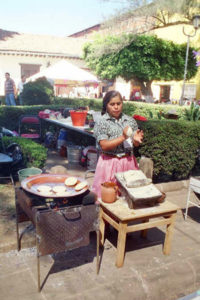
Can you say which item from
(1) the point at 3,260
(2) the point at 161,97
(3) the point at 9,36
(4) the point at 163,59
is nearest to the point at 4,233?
(1) the point at 3,260

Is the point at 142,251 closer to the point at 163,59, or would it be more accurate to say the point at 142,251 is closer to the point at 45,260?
the point at 45,260

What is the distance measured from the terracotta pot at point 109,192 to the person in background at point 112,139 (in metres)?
0.30

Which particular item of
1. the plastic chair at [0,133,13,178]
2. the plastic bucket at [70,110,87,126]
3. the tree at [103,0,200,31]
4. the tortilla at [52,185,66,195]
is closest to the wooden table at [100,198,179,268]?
the tortilla at [52,185,66,195]

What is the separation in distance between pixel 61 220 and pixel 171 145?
3.52 meters

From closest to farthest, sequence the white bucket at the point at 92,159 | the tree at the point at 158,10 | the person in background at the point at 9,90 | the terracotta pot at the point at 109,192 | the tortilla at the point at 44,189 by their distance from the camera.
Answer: the tortilla at the point at 44,189, the terracotta pot at the point at 109,192, the white bucket at the point at 92,159, the person in background at the point at 9,90, the tree at the point at 158,10

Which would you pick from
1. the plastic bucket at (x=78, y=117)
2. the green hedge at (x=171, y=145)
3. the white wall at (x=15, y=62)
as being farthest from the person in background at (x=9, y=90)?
the white wall at (x=15, y=62)

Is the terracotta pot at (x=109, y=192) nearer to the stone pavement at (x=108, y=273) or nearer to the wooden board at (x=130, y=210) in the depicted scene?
the wooden board at (x=130, y=210)

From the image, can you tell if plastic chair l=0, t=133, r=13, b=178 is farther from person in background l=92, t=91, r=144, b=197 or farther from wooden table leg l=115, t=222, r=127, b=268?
wooden table leg l=115, t=222, r=127, b=268

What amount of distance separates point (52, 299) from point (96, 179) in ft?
4.77

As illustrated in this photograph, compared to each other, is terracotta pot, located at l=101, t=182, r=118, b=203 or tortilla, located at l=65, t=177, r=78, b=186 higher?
tortilla, located at l=65, t=177, r=78, b=186

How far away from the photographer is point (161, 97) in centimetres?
2845

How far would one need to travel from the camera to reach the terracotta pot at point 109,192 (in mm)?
3109

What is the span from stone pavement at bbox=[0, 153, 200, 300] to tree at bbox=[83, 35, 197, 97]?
15.4 m

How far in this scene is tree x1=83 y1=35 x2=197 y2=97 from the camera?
17.4 m
